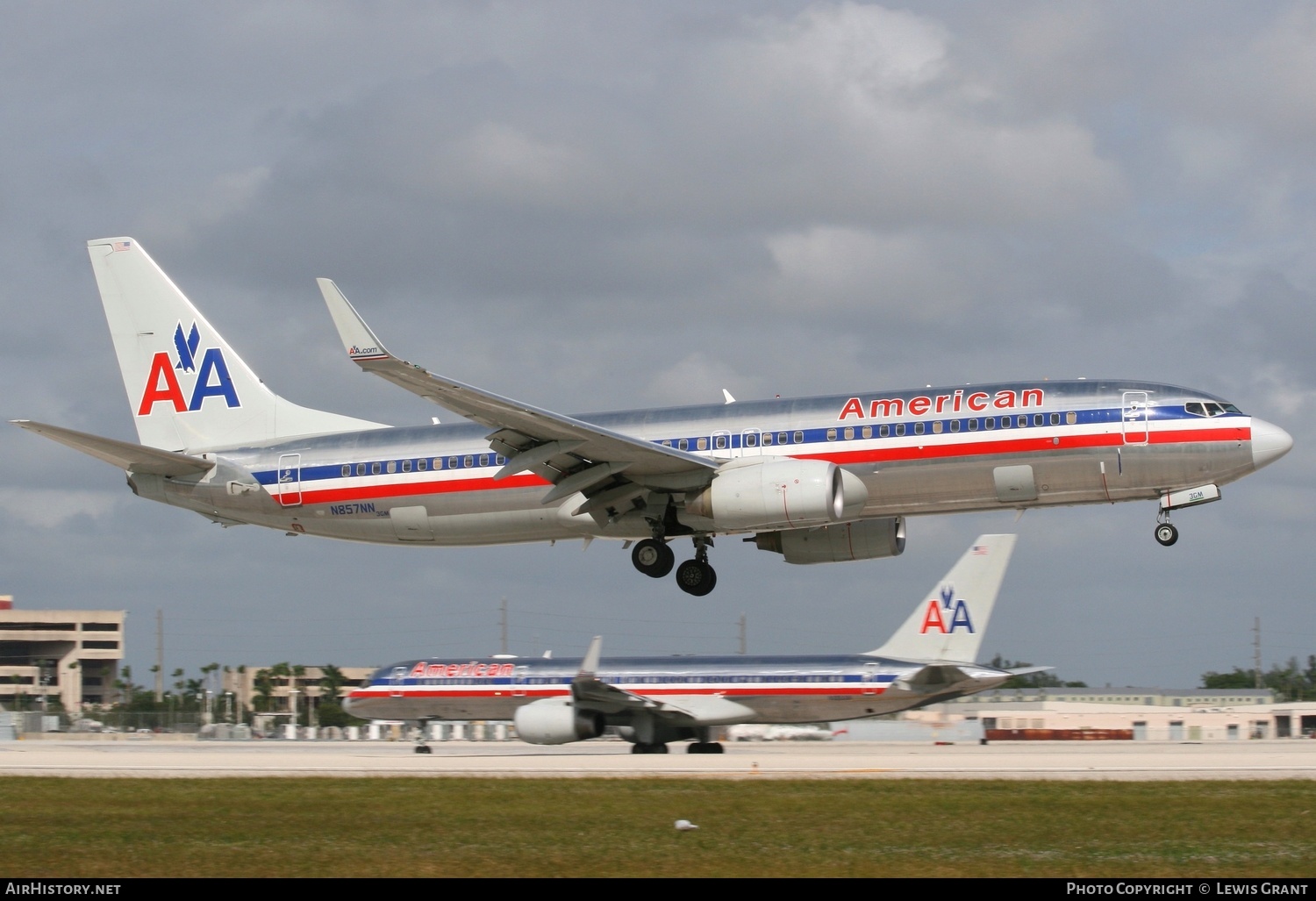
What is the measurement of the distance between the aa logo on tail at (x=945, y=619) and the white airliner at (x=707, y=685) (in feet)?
0.10

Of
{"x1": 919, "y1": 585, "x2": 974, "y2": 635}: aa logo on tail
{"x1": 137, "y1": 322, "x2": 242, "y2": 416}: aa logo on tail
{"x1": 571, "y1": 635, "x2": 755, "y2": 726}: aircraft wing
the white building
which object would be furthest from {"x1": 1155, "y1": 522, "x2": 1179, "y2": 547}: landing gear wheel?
the white building

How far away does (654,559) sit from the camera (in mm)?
35656

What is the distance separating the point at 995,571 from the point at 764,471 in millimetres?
22003

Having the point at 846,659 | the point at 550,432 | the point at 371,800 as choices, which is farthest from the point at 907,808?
the point at 846,659

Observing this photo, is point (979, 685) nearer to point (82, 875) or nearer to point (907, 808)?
point (907, 808)

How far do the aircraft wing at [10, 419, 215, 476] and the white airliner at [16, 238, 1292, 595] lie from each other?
2.0 inches

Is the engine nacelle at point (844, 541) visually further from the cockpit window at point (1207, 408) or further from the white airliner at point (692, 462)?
the cockpit window at point (1207, 408)

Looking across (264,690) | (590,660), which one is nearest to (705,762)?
(590,660)

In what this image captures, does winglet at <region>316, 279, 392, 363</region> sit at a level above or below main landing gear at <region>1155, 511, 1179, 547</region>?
above

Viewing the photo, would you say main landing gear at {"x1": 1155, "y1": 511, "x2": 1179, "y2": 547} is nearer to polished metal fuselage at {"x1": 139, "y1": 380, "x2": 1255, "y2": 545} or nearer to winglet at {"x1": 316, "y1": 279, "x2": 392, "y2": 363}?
polished metal fuselage at {"x1": 139, "y1": 380, "x2": 1255, "y2": 545}

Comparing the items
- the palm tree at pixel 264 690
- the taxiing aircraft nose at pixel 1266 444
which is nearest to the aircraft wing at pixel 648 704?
the taxiing aircraft nose at pixel 1266 444

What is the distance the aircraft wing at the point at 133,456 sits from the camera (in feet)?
113

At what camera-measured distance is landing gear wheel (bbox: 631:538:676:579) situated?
3569 centimetres

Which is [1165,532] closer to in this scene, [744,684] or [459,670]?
[744,684]
